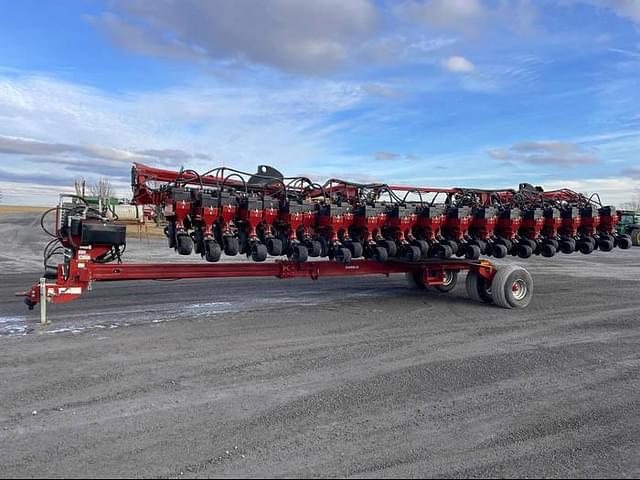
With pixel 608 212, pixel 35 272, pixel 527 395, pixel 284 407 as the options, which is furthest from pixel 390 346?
pixel 35 272

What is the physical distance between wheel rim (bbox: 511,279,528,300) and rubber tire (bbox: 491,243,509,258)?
0.57m

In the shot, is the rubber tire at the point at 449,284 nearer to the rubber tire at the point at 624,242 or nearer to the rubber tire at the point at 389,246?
the rubber tire at the point at 389,246

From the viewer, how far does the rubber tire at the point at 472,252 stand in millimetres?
9523

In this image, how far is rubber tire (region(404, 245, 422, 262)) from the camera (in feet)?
29.7

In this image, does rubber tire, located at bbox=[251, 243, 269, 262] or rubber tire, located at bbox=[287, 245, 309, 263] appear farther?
rubber tire, located at bbox=[287, 245, 309, 263]

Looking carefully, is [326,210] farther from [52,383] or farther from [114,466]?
[114,466]

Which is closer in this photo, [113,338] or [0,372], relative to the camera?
[0,372]

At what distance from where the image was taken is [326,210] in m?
8.47

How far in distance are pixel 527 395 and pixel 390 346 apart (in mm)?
1991

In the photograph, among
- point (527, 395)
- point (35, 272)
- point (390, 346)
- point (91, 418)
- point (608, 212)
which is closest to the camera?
point (91, 418)

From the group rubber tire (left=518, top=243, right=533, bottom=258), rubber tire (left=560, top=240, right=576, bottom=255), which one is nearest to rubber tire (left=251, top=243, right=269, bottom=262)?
rubber tire (left=518, top=243, right=533, bottom=258)

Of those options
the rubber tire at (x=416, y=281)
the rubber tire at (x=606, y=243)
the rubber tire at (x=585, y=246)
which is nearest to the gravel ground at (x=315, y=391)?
the rubber tire at (x=585, y=246)

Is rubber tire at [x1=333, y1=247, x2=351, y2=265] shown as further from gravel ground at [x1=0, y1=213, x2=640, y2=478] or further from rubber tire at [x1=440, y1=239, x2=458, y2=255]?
rubber tire at [x1=440, y1=239, x2=458, y2=255]

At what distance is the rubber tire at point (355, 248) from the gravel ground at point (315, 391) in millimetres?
1030
